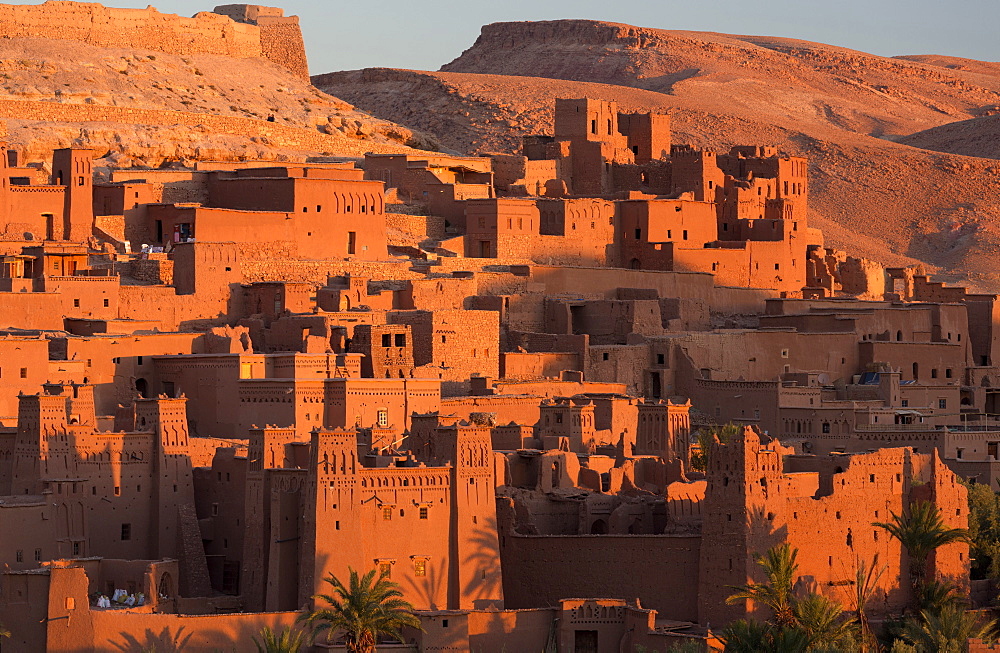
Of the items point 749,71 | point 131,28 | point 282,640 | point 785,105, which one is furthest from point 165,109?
point 749,71

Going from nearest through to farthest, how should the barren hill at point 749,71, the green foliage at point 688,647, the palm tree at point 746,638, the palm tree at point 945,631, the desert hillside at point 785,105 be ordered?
1. the green foliage at point 688,647
2. the palm tree at point 746,638
3. the palm tree at point 945,631
4. the desert hillside at point 785,105
5. the barren hill at point 749,71

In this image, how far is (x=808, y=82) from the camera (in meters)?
124

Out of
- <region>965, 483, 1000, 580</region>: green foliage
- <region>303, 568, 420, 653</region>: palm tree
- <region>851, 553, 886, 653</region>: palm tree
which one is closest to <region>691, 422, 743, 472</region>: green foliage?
<region>851, 553, 886, 653</region>: palm tree

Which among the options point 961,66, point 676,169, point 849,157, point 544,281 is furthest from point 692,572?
point 961,66

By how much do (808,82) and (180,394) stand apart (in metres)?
89.5

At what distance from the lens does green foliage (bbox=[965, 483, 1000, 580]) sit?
3850 cm

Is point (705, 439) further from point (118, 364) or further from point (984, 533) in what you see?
point (118, 364)

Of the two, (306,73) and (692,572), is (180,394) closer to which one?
(692,572)

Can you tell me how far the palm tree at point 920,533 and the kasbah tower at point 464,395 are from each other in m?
0.09

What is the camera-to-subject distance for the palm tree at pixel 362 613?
31844mm

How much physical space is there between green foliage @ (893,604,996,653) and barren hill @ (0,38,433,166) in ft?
80.0

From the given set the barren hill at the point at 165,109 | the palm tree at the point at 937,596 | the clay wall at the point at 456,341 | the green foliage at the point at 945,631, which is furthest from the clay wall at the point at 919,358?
the barren hill at the point at 165,109

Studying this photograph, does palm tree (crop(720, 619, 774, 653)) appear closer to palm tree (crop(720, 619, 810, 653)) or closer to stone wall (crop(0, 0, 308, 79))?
palm tree (crop(720, 619, 810, 653))

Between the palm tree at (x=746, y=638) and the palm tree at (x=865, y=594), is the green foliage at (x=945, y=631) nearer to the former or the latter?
the palm tree at (x=865, y=594)
